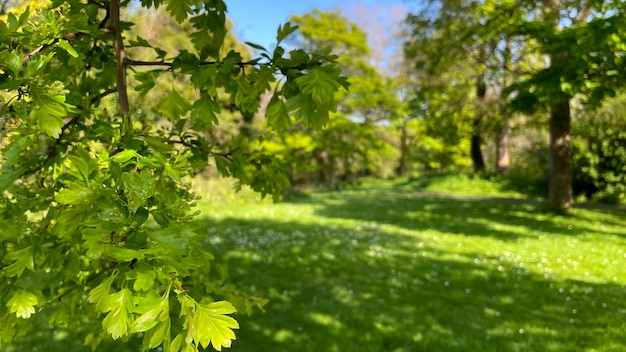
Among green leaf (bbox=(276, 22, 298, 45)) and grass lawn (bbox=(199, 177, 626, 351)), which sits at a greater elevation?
green leaf (bbox=(276, 22, 298, 45))

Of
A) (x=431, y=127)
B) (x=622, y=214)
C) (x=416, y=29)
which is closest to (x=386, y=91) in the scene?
(x=431, y=127)

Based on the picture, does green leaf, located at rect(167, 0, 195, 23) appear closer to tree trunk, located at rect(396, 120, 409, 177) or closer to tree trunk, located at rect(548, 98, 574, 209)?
tree trunk, located at rect(548, 98, 574, 209)

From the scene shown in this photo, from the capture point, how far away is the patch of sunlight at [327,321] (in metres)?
4.46

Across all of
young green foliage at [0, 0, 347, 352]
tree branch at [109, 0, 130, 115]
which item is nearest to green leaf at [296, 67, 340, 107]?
young green foliage at [0, 0, 347, 352]

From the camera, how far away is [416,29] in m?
13.3

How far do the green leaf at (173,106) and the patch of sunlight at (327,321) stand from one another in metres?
3.24

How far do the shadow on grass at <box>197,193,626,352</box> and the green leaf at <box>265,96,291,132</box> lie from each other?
118 inches

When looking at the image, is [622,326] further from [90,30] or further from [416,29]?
[416,29]

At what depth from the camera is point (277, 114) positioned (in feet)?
5.59

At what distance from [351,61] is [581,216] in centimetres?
1422

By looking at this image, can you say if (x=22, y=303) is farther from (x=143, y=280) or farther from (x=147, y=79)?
(x=147, y=79)

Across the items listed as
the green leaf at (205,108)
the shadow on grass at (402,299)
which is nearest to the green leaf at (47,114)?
the green leaf at (205,108)

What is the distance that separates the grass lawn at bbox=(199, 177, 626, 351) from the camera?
4203 mm

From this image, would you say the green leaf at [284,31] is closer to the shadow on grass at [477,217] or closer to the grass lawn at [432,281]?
the grass lawn at [432,281]
